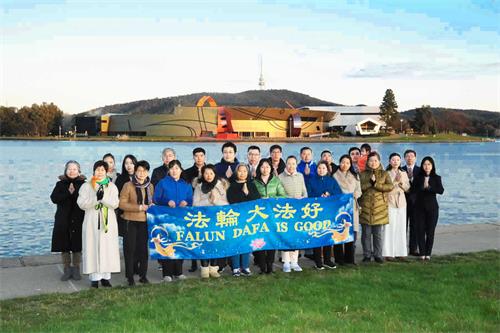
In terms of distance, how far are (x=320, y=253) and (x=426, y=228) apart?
6.78 ft

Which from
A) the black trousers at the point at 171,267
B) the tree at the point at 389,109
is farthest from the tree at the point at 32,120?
the black trousers at the point at 171,267

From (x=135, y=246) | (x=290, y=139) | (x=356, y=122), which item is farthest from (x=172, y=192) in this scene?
(x=356, y=122)

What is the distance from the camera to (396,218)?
31.1ft

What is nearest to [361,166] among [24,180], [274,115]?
[24,180]

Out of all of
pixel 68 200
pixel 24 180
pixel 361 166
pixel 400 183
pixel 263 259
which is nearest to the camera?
pixel 68 200

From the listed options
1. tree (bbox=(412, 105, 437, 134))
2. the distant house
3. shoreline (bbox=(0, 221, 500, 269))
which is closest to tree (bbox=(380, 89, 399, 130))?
the distant house

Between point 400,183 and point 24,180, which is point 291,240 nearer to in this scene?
point 400,183

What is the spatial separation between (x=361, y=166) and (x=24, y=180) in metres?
31.8

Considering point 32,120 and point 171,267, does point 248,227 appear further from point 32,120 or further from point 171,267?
point 32,120

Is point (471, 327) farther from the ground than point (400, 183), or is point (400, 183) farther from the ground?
point (400, 183)

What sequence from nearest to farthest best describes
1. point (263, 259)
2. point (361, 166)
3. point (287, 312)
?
point (287, 312) → point (263, 259) → point (361, 166)

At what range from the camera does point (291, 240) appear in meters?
8.72

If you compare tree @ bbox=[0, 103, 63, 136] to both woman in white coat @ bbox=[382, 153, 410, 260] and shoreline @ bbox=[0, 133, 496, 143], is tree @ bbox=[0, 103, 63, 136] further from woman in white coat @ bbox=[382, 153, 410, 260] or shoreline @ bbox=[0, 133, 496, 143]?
woman in white coat @ bbox=[382, 153, 410, 260]

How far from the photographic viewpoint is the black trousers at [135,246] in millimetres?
7879
